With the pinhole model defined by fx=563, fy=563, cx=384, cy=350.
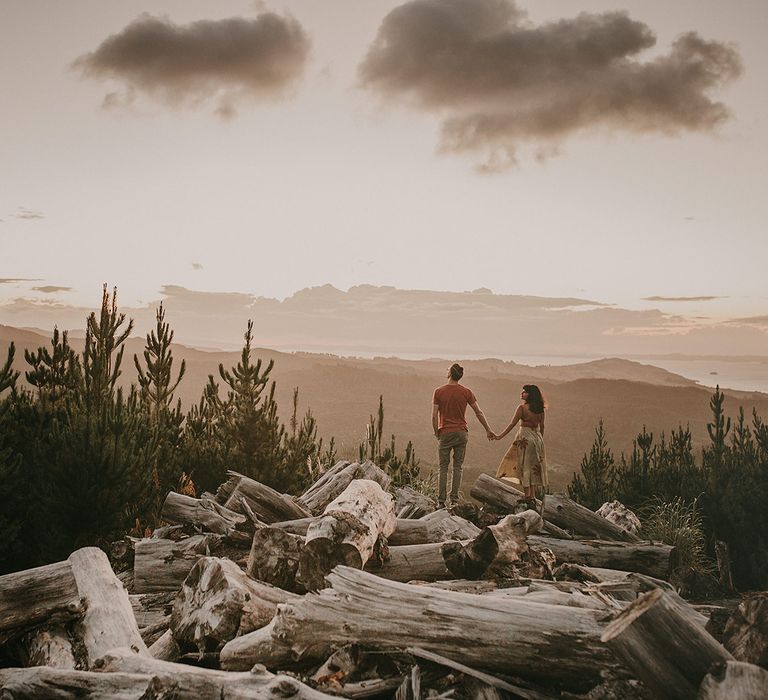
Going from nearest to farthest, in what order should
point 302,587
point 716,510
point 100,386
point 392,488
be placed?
1. point 302,587
2. point 100,386
3. point 392,488
4. point 716,510

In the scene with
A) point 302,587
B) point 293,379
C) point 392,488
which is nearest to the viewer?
point 302,587

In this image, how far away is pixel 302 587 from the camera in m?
5.12

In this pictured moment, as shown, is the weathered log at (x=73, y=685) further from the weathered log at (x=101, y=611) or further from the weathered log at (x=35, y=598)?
the weathered log at (x=35, y=598)

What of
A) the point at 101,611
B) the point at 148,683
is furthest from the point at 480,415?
the point at 148,683

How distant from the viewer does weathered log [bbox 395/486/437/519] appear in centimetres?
771

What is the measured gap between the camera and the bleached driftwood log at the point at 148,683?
10.4 feet

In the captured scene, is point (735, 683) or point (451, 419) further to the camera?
point (451, 419)

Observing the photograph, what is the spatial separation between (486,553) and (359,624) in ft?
5.99

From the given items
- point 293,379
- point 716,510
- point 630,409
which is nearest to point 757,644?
point 716,510

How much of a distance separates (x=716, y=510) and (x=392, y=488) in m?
7.55

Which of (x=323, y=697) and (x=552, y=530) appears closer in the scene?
(x=323, y=697)

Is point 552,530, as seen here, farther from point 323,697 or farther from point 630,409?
point 630,409

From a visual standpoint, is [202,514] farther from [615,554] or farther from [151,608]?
[615,554]

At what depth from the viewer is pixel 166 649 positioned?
4.28 meters
